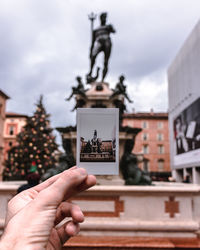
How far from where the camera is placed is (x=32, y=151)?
762 inches

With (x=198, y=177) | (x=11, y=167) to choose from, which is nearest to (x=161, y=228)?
(x=11, y=167)

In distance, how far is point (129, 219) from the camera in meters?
4.57

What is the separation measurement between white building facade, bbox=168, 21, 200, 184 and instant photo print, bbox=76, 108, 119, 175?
82.3 feet

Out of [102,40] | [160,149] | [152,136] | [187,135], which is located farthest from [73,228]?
[160,149]

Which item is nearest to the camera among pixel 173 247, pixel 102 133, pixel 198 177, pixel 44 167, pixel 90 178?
pixel 90 178

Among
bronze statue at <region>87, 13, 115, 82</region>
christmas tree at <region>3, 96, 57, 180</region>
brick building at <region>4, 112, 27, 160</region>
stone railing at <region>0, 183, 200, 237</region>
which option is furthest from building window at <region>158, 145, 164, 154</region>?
stone railing at <region>0, 183, 200, 237</region>

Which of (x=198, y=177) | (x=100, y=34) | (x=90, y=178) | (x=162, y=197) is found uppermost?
(x=100, y=34)

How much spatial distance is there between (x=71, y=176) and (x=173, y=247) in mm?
3322

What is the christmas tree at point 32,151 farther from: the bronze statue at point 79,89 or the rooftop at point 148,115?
the rooftop at point 148,115

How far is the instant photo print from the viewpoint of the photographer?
1.68 meters

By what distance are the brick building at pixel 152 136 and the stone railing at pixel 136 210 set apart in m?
45.3

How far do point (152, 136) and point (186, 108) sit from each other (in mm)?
20959

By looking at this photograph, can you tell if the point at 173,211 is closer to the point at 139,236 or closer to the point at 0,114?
the point at 139,236

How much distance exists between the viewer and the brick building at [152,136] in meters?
50.1
